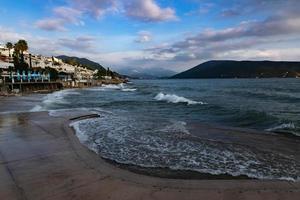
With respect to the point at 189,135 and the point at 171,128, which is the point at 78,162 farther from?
the point at 171,128

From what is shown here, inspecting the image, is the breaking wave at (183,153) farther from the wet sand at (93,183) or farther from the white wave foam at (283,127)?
the white wave foam at (283,127)

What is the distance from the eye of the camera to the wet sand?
263 inches

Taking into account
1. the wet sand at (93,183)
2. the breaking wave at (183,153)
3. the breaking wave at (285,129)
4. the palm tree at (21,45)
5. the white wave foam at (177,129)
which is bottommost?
the breaking wave at (285,129)

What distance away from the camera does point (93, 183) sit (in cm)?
743

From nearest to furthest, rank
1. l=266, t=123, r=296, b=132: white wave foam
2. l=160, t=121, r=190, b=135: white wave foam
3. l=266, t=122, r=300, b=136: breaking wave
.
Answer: l=160, t=121, r=190, b=135: white wave foam < l=266, t=122, r=300, b=136: breaking wave < l=266, t=123, r=296, b=132: white wave foam

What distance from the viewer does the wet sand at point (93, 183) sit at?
263 inches

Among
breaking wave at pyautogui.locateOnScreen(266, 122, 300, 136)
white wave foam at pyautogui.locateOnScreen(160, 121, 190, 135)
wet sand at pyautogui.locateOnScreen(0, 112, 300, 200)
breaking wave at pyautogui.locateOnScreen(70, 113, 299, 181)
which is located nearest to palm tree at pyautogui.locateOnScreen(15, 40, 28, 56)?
breaking wave at pyautogui.locateOnScreen(70, 113, 299, 181)

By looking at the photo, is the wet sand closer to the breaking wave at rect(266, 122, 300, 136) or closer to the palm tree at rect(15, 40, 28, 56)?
the breaking wave at rect(266, 122, 300, 136)

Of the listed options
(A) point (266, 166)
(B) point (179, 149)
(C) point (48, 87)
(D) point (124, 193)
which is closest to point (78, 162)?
(D) point (124, 193)

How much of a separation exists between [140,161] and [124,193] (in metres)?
2.92

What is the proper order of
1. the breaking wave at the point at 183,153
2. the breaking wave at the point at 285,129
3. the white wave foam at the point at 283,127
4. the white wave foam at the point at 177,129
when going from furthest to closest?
the white wave foam at the point at 283,127 < the breaking wave at the point at 285,129 < the white wave foam at the point at 177,129 < the breaking wave at the point at 183,153

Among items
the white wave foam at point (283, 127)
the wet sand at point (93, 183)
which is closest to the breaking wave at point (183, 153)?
the wet sand at point (93, 183)

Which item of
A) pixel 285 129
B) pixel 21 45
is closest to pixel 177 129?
pixel 285 129

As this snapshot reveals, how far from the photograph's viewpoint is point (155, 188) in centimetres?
Answer: 716
